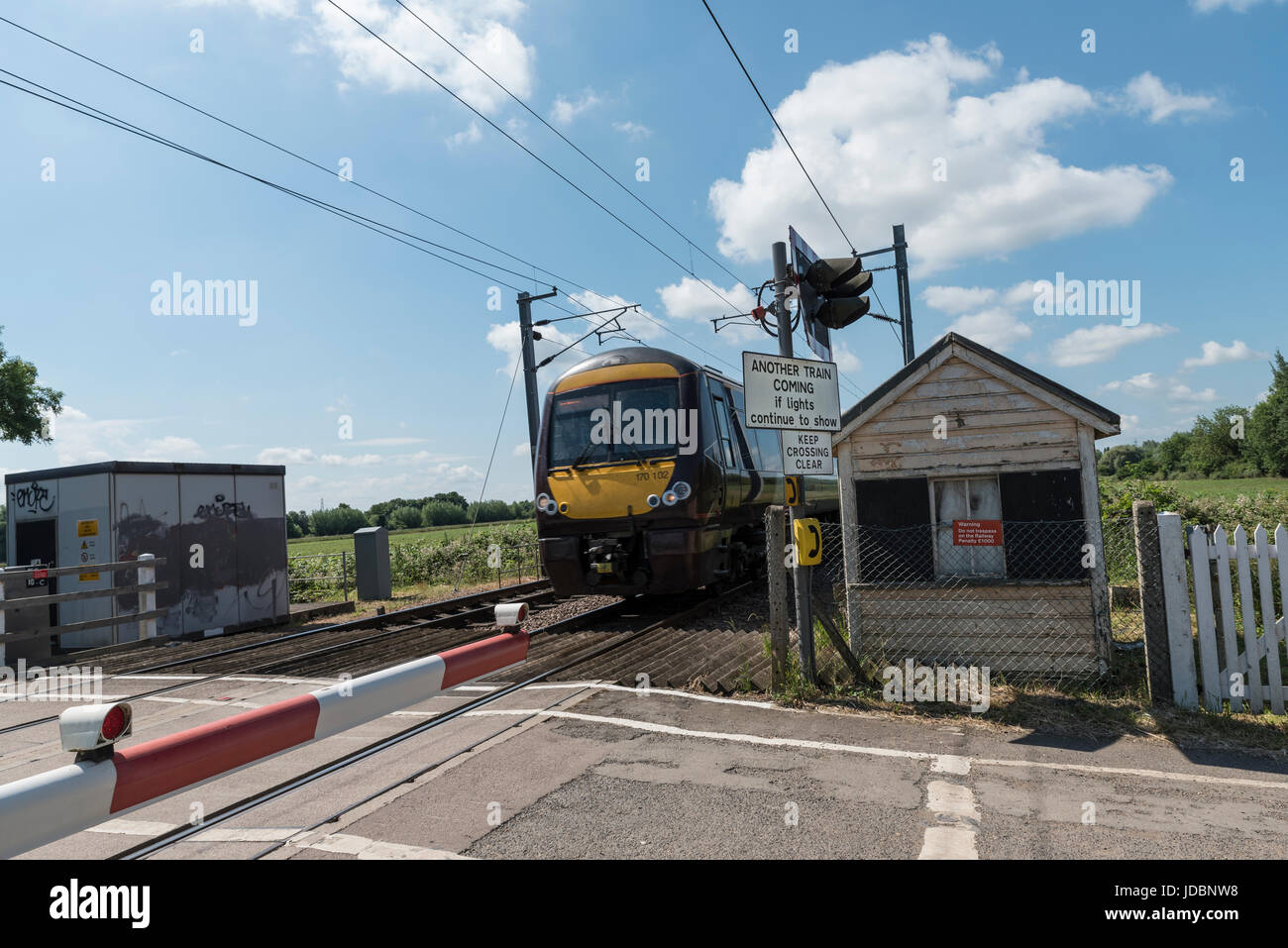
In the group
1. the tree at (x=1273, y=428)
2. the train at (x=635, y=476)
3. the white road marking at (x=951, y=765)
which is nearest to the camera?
the white road marking at (x=951, y=765)

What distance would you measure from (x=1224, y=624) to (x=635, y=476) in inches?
260

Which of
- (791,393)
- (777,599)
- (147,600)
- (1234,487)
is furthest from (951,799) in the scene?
(1234,487)

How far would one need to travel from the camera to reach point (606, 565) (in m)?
10.7

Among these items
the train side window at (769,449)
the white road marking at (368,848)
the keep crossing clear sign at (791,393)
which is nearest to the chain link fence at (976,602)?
the keep crossing clear sign at (791,393)

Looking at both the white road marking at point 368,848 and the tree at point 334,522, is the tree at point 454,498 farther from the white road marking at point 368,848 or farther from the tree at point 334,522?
the white road marking at point 368,848

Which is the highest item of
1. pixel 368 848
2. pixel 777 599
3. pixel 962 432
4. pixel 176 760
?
pixel 962 432

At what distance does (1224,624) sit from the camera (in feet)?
18.7

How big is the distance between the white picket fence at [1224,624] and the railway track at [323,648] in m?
7.12

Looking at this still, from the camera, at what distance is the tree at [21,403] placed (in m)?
33.0

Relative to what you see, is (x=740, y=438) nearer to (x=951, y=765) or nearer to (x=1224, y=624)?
(x=1224, y=624)

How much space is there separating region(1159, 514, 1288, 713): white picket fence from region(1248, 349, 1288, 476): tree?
7641cm

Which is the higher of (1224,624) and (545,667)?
(1224,624)

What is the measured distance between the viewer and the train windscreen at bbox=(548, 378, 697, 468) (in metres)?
10.7
